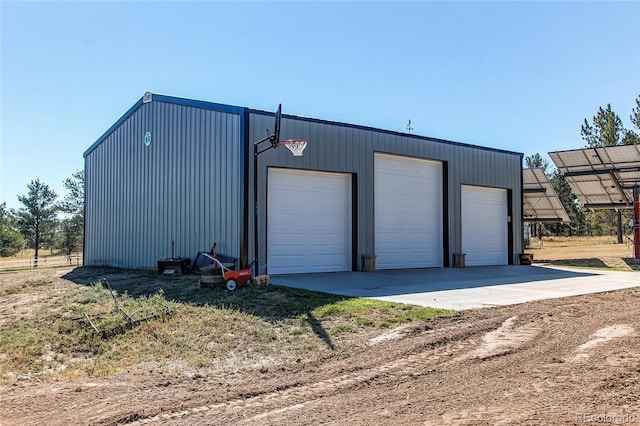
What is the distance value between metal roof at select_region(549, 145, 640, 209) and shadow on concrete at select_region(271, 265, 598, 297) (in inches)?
336

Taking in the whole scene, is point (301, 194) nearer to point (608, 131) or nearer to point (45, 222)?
point (608, 131)

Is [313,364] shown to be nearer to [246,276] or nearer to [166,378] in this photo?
[166,378]

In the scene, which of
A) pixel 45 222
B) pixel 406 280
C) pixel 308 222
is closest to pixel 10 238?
pixel 45 222

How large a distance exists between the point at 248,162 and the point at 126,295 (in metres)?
4.27

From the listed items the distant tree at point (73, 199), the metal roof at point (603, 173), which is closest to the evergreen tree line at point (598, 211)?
the metal roof at point (603, 173)

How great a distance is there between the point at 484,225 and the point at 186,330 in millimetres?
13975

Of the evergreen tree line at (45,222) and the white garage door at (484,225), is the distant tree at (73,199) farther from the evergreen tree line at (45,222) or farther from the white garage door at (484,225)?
the white garage door at (484,225)

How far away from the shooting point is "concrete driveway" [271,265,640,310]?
9320mm

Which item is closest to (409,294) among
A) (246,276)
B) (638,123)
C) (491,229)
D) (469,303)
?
(469,303)

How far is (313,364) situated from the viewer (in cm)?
542

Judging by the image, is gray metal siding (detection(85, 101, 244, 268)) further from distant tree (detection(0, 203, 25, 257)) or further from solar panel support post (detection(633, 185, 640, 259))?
distant tree (detection(0, 203, 25, 257))

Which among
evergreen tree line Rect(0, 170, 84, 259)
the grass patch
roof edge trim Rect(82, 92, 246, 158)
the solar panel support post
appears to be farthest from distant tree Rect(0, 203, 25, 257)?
the solar panel support post

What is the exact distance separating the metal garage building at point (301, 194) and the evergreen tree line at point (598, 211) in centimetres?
2206

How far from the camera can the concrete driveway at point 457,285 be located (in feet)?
30.6
